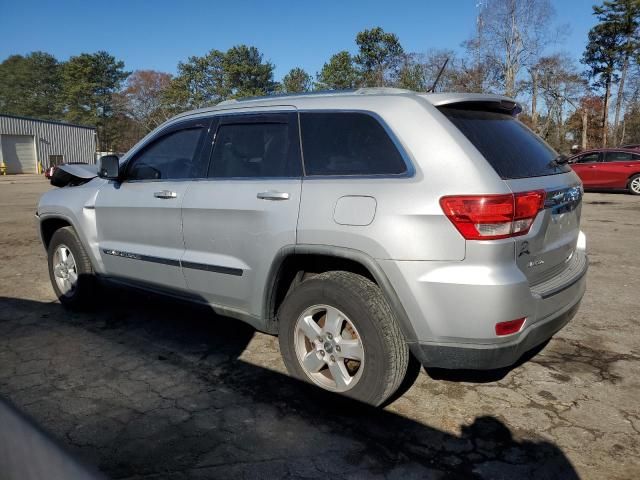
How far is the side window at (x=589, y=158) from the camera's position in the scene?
1655cm

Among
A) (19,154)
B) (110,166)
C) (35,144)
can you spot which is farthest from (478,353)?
(35,144)

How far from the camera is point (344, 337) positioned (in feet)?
9.27

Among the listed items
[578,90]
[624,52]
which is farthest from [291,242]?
[624,52]

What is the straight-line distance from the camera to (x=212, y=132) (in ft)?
11.9

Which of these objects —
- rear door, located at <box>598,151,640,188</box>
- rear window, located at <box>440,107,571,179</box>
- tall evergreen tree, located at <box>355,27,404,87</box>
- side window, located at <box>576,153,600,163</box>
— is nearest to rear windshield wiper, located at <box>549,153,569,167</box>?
rear window, located at <box>440,107,571,179</box>

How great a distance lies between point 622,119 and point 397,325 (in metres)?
53.3

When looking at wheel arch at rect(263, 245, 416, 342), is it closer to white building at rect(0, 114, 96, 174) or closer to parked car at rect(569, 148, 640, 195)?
parked car at rect(569, 148, 640, 195)

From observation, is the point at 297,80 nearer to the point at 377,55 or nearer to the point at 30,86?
the point at 377,55

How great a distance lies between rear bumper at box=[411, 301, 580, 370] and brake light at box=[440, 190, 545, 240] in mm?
547

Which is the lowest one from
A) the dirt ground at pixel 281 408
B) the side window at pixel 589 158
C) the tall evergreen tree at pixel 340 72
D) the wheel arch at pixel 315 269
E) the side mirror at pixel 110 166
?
the dirt ground at pixel 281 408

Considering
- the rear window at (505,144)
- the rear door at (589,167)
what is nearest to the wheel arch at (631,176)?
the rear door at (589,167)

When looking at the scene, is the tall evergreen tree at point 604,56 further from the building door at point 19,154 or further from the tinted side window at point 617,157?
the building door at point 19,154

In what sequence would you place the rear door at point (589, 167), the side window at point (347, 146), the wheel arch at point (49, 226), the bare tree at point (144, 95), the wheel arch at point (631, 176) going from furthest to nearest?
the bare tree at point (144, 95), the rear door at point (589, 167), the wheel arch at point (631, 176), the wheel arch at point (49, 226), the side window at point (347, 146)

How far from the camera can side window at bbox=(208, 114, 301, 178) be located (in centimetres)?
315
